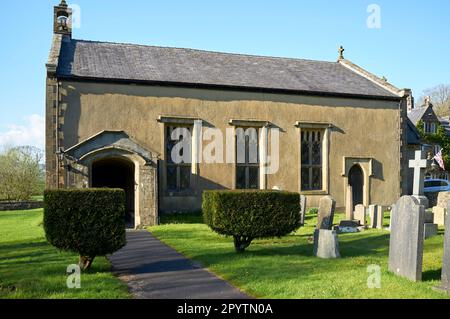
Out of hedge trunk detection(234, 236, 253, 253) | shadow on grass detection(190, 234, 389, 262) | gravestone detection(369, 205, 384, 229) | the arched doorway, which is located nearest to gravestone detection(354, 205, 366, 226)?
gravestone detection(369, 205, 384, 229)

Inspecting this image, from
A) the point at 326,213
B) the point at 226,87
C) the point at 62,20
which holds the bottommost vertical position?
the point at 326,213

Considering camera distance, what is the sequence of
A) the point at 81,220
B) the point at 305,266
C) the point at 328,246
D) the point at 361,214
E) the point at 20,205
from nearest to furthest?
1. the point at 81,220
2. the point at 305,266
3. the point at 328,246
4. the point at 361,214
5. the point at 20,205

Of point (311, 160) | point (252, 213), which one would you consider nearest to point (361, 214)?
point (311, 160)

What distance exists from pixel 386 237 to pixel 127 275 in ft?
28.9

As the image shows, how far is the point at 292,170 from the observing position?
70.5 feet

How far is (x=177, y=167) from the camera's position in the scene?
19734mm

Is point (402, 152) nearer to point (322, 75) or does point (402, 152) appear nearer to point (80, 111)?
point (322, 75)

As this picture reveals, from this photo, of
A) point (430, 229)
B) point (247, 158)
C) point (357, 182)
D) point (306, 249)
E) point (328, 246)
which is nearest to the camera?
point (328, 246)

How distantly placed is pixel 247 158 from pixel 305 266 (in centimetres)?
1218

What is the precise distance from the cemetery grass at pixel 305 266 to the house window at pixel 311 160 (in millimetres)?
7492

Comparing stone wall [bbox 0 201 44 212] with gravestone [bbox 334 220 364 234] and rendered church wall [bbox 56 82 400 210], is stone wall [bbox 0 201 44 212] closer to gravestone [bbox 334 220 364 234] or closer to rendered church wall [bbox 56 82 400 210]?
rendered church wall [bbox 56 82 400 210]

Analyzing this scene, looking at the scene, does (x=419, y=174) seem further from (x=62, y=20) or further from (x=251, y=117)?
(x=62, y=20)

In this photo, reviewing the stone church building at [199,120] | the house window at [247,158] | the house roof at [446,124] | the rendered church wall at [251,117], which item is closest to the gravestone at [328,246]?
the stone church building at [199,120]
